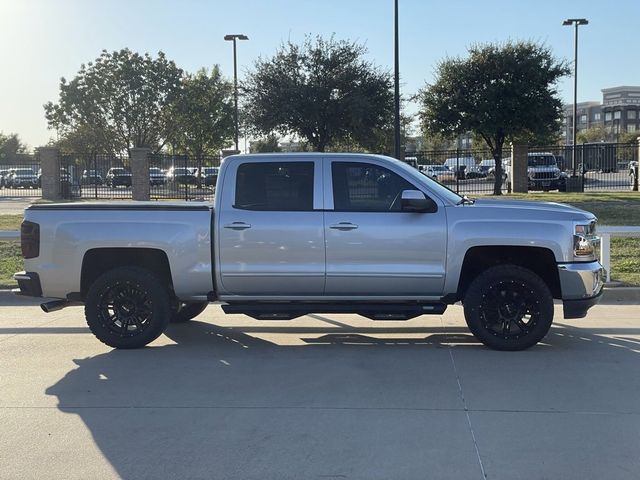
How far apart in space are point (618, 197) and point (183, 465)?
25056 millimetres

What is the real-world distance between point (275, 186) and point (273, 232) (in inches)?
21.5

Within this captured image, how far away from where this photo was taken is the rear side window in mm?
7012

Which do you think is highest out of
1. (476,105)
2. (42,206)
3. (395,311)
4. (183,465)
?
(476,105)

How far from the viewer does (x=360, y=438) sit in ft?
15.2

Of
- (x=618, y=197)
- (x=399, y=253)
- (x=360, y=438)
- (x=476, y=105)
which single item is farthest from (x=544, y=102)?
(x=360, y=438)

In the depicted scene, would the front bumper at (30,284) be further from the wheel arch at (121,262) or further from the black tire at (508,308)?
the black tire at (508,308)

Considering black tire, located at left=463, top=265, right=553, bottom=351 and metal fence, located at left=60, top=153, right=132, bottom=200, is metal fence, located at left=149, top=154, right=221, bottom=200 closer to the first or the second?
metal fence, located at left=60, top=153, right=132, bottom=200

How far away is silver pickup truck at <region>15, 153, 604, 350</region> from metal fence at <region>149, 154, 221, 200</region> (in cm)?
2517

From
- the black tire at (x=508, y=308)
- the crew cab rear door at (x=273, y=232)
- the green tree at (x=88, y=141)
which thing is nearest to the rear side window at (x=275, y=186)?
the crew cab rear door at (x=273, y=232)

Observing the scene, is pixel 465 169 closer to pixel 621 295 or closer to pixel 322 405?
pixel 621 295

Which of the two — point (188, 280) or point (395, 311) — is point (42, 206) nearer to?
point (188, 280)

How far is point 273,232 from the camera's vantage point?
6859 mm

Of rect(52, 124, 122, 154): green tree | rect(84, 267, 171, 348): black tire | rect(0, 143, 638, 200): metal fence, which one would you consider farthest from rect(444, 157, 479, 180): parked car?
rect(84, 267, 171, 348): black tire

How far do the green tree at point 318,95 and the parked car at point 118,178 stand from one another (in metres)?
18.8
